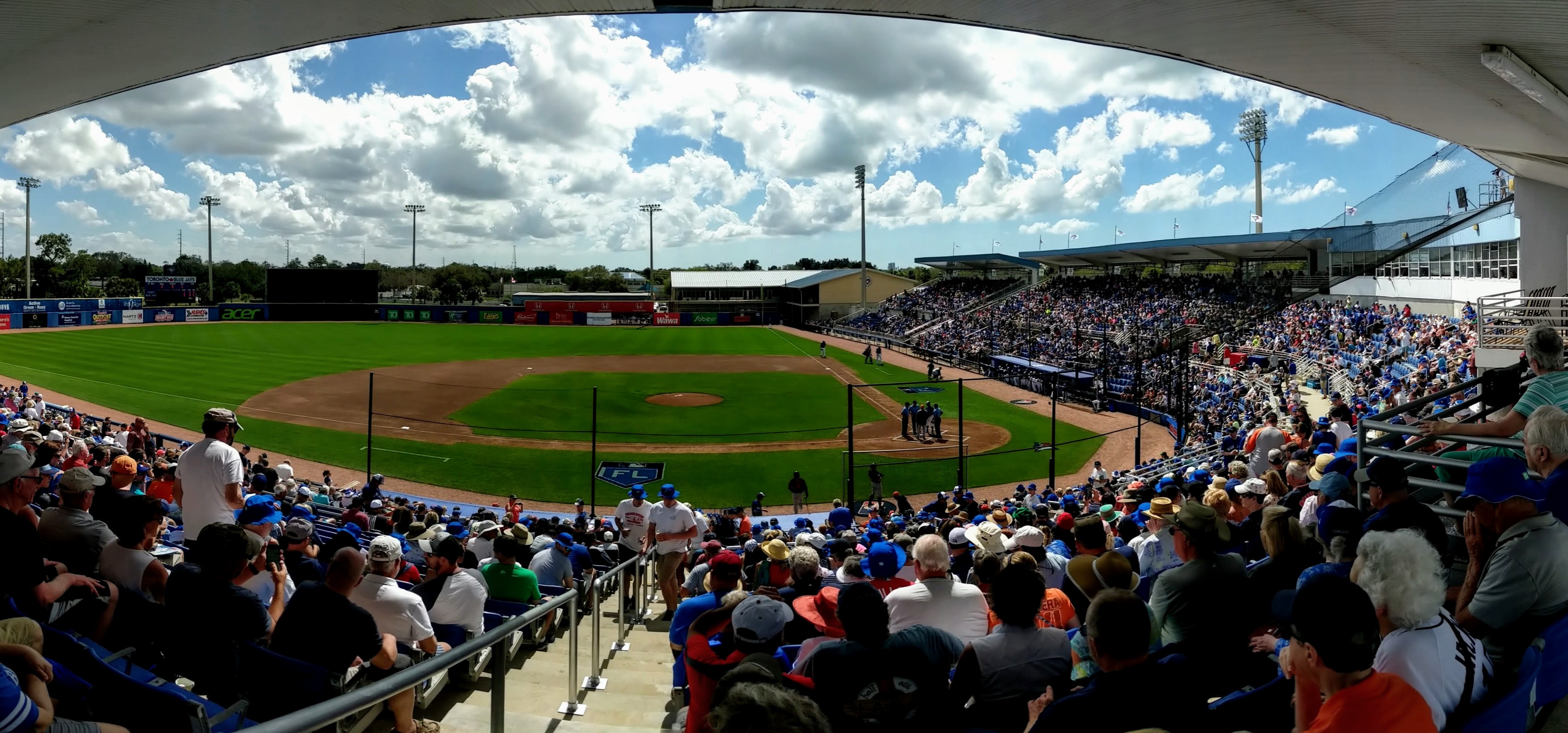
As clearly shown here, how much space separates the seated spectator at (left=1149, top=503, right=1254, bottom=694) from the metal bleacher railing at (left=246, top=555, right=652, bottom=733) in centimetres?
337

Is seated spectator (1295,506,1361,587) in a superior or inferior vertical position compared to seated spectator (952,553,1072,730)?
superior

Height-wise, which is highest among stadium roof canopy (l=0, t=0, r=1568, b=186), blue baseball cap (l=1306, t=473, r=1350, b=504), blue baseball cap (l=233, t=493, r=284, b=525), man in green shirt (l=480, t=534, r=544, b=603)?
stadium roof canopy (l=0, t=0, r=1568, b=186)

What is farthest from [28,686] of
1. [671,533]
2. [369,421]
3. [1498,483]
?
[369,421]

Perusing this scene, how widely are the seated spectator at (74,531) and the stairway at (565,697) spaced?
2219 mm

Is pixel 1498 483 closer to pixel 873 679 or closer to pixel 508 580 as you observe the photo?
pixel 873 679

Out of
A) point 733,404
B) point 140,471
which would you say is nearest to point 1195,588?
point 140,471

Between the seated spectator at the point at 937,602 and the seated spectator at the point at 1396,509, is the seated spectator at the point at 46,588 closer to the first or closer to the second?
the seated spectator at the point at 937,602

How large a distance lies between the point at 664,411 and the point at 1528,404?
27969 millimetres

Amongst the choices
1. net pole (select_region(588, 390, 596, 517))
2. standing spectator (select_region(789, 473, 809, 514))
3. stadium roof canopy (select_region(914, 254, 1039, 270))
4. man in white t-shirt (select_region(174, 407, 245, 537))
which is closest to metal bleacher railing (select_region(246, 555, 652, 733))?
man in white t-shirt (select_region(174, 407, 245, 537))

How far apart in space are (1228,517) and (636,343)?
56.2 metres

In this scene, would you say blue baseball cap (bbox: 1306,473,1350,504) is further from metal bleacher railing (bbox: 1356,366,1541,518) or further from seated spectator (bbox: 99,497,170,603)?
seated spectator (bbox: 99,497,170,603)

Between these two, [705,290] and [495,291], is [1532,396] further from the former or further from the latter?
[495,291]

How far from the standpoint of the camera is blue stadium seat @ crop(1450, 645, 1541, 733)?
275 centimetres

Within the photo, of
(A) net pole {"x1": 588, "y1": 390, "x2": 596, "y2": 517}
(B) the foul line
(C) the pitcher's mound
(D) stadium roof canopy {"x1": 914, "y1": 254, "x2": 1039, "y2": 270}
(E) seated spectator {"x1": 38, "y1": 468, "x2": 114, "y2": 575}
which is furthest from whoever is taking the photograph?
(D) stadium roof canopy {"x1": 914, "y1": 254, "x2": 1039, "y2": 270}
